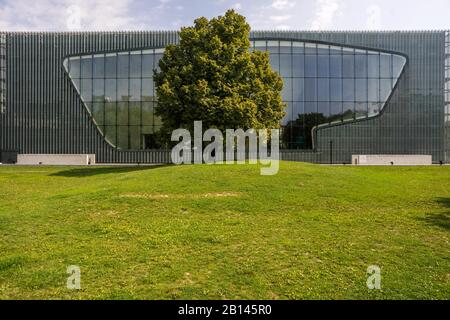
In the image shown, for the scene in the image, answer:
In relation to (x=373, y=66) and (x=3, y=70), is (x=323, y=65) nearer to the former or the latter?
(x=373, y=66)

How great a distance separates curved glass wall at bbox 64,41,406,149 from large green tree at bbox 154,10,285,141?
53.2ft

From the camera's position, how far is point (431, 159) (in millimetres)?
46844

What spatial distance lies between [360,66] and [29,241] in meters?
Answer: 46.0

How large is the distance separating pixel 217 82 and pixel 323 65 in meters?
24.1

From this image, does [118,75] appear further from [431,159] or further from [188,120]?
[431,159]

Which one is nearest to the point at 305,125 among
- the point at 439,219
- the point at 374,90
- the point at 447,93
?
the point at 374,90

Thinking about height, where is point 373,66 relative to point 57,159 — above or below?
above

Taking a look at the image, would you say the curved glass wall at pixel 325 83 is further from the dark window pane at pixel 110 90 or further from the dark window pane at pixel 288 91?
the dark window pane at pixel 110 90

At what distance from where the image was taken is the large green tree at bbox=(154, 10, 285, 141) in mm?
27484

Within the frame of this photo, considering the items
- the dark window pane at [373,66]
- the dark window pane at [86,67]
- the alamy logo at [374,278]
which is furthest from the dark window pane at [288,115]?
the alamy logo at [374,278]

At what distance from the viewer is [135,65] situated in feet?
154

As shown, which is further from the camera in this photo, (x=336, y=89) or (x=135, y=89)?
(x=336, y=89)

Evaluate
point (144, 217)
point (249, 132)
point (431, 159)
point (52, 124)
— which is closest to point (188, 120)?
point (249, 132)
